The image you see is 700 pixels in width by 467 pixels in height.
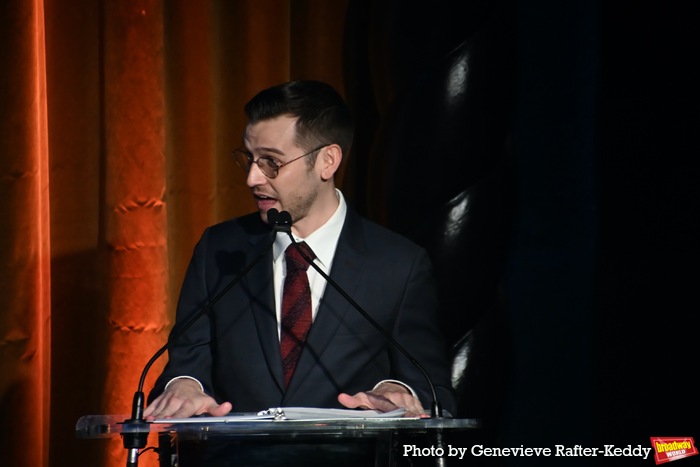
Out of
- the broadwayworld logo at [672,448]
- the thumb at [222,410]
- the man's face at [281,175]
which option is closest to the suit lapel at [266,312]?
the man's face at [281,175]

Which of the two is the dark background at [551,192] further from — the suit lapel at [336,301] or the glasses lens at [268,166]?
the glasses lens at [268,166]

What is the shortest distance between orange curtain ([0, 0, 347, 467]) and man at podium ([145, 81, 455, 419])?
57cm

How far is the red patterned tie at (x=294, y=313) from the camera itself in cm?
213

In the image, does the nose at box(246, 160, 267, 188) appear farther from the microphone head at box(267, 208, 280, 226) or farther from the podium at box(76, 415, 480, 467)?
the podium at box(76, 415, 480, 467)

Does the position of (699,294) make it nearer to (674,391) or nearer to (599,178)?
(674,391)

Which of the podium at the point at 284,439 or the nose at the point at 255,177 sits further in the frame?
the nose at the point at 255,177

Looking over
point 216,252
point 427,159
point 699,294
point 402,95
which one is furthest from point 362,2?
point 699,294

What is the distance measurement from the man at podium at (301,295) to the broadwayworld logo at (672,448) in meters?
0.98

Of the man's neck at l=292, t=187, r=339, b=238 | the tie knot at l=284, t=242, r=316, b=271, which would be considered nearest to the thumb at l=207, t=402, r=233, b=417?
the tie knot at l=284, t=242, r=316, b=271

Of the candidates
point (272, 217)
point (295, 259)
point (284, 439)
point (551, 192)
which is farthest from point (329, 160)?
point (551, 192)

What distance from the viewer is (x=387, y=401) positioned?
1771 millimetres

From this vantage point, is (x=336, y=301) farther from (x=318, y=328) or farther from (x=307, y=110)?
(x=307, y=110)

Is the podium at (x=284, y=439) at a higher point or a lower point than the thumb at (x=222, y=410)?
lower

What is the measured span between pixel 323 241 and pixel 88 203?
2.99 ft
